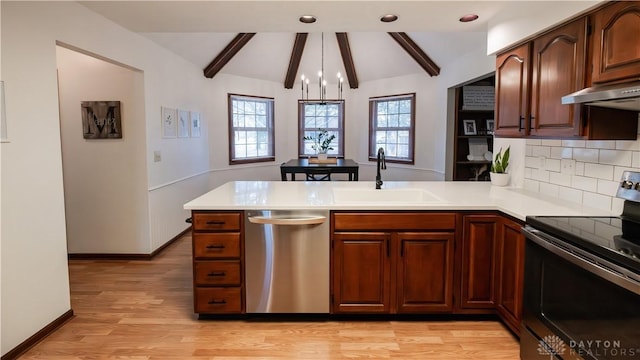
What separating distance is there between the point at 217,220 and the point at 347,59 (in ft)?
16.1

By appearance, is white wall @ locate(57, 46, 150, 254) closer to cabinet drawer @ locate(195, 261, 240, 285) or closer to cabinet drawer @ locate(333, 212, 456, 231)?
cabinet drawer @ locate(195, 261, 240, 285)

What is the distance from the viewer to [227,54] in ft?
19.3

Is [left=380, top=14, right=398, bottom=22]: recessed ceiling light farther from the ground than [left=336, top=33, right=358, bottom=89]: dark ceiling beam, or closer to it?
closer to it

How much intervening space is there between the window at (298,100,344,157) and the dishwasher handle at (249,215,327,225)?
16.8ft

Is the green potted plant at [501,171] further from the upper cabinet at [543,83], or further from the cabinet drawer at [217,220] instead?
the cabinet drawer at [217,220]

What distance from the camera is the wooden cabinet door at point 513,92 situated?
262cm

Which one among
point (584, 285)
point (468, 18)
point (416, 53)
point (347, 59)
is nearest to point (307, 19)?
point (468, 18)

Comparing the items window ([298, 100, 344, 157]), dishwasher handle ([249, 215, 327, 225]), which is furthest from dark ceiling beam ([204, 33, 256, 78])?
dishwasher handle ([249, 215, 327, 225])

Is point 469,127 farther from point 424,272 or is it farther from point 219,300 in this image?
point 219,300

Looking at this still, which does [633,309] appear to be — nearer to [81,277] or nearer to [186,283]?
[186,283]

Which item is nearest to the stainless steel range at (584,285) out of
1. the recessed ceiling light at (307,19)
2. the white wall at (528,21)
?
the white wall at (528,21)

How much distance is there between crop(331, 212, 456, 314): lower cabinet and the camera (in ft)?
8.64

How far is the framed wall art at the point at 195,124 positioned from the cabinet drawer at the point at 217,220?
10.1 feet

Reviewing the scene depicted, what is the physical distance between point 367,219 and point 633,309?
57.6 inches
